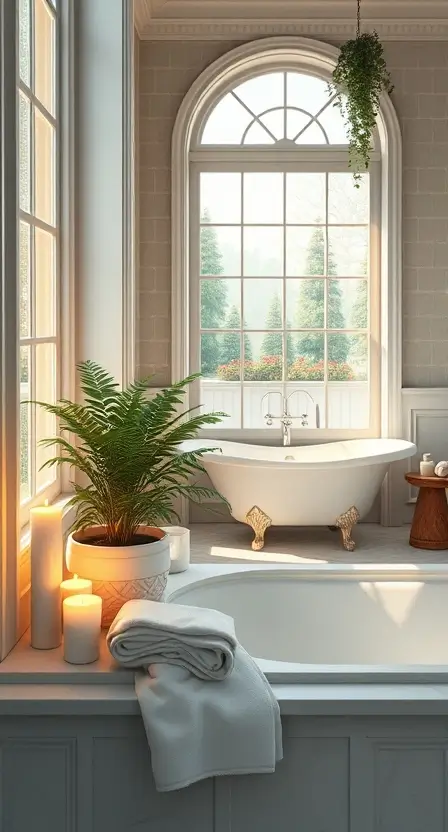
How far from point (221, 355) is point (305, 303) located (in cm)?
67

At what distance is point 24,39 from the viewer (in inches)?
101

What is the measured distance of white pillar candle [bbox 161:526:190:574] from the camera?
2832 millimetres

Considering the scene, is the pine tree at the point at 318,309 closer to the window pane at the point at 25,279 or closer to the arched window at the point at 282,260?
the arched window at the point at 282,260

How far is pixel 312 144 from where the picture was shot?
5.98 m

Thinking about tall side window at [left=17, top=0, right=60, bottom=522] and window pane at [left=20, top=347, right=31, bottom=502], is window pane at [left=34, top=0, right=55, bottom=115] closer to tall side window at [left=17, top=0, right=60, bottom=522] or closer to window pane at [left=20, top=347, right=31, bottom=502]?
tall side window at [left=17, top=0, right=60, bottom=522]

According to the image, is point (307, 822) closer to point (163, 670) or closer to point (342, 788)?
point (342, 788)

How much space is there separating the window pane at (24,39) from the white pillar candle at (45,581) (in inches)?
50.5

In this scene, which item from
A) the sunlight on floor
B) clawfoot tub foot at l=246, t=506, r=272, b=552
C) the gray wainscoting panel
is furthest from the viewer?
clawfoot tub foot at l=246, t=506, r=272, b=552

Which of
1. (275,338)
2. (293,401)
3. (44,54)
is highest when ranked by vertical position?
(44,54)

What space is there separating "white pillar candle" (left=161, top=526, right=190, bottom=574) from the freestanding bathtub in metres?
2.10

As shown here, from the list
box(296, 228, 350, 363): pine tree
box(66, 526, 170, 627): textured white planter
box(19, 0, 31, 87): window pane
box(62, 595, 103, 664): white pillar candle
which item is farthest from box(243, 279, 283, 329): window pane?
box(62, 595, 103, 664): white pillar candle

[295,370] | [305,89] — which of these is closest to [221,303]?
[295,370]

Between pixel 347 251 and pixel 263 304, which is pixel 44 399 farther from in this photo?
pixel 347 251

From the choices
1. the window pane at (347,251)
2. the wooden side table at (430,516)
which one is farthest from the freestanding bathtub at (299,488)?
the window pane at (347,251)
